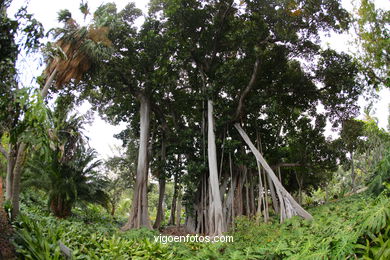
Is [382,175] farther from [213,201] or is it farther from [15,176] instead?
[15,176]

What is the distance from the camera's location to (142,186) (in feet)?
33.6

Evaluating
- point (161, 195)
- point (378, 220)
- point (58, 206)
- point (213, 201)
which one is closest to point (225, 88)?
point (213, 201)

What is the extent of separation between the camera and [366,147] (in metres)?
13.8

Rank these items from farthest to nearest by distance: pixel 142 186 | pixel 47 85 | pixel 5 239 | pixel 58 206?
pixel 142 186 → pixel 58 206 → pixel 47 85 → pixel 5 239

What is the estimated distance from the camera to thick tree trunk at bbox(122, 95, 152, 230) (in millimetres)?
9742

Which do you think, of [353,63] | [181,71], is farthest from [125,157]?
[353,63]

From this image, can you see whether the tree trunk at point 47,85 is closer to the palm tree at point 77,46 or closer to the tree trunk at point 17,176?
the palm tree at point 77,46

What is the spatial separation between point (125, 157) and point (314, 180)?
9.08 metres

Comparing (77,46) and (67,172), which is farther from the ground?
(77,46)

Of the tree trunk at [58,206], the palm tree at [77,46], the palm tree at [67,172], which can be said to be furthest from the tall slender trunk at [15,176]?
the tree trunk at [58,206]

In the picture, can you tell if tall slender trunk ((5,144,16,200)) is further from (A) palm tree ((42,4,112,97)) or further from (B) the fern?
(B) the fern

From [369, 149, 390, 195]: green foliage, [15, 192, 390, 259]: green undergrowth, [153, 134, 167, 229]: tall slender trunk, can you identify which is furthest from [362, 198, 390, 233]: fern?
[153, 134, 167, 229]: tall slender trunk

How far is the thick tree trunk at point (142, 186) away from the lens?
32.0 ft

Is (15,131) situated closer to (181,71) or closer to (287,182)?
(181,71)
